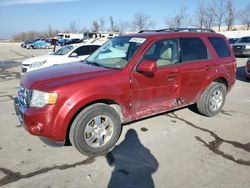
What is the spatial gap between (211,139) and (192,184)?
4.91 ft

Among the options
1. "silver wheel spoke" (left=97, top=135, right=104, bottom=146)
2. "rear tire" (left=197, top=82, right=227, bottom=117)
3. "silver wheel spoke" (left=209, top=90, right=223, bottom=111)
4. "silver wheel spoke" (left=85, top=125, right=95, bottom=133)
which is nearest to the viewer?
"silver wheel spoke" (left=85, top=125, right=95, bottom=133)

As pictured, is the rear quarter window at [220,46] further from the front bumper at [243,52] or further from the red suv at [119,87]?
the front bumper at [243,52]

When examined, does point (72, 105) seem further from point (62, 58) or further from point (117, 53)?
point (62, 58)

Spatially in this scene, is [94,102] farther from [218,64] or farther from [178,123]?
[218,64]

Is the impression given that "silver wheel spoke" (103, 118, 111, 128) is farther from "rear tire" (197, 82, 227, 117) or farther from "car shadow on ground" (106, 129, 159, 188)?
"rear tire" (197, 82, 227, 117)

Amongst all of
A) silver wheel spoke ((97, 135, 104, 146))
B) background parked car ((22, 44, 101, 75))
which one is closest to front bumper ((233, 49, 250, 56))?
background parked car ((22, 44, 101, 75))

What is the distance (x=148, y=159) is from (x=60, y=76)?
185 centimetres

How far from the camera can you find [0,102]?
694 centimetres

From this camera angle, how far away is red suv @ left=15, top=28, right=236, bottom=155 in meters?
3.55

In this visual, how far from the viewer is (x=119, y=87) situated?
397 centimetres

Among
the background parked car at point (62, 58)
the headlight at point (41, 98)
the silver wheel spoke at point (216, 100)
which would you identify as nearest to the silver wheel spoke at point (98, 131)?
the headlight at point (41, 98)

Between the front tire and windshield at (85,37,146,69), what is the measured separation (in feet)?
2.77

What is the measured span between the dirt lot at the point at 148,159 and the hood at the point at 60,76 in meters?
1.10

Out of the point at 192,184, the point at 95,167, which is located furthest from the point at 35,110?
the point at 192,184
